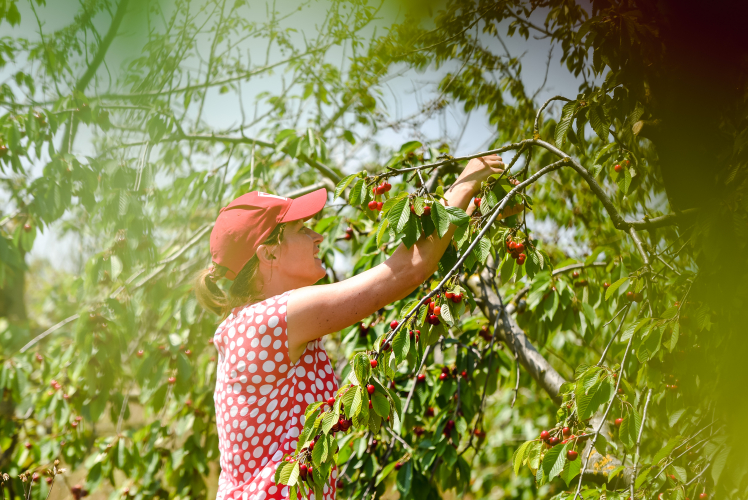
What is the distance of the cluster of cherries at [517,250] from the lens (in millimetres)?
1117

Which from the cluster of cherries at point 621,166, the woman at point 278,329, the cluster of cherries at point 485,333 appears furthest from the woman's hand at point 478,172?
the cluster of cherries at point 485,333

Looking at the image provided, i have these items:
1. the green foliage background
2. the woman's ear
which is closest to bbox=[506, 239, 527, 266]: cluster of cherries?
the green foliage background

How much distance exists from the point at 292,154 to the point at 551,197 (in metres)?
1.82

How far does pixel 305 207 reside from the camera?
121cm

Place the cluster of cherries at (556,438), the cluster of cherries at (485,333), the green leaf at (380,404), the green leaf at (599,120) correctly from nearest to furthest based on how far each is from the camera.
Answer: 1. the green leaf at (380,404)
2. the cluster of cherries at (556,438)
3. the green leaf at (599,120)
4. the cluster of cherries at (485,333)

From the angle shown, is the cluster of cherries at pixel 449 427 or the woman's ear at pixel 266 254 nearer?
the woman's ear at pixel 266 254

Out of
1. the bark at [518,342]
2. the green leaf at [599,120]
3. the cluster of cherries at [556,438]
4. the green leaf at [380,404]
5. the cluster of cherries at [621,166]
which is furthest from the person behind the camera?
the bark at [518,342]

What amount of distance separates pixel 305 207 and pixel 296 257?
130 millimetres

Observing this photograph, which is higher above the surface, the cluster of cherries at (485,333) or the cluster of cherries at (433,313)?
the cluster of cherries at (433,313)

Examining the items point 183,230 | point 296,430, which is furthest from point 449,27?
point 183,230

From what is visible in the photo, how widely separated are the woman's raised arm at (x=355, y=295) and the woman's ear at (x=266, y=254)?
19 cm

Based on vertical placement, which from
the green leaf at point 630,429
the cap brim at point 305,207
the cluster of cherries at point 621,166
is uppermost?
the cap brim at point 305,207

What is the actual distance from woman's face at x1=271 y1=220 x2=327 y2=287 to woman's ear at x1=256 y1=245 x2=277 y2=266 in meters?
0.01

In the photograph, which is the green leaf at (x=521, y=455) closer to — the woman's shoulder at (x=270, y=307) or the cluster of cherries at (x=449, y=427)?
the woman's shoulder at (x=270, y=307)
